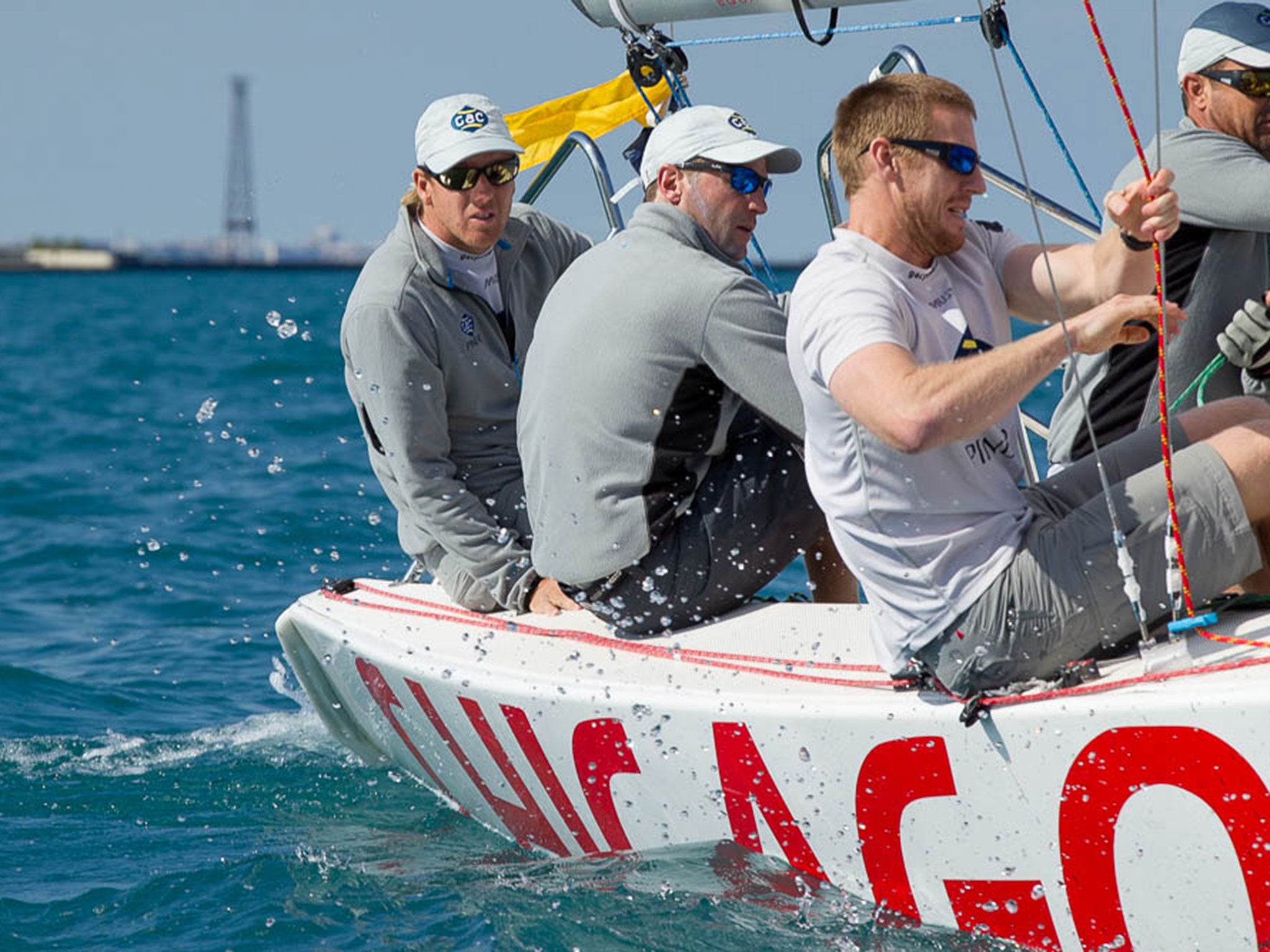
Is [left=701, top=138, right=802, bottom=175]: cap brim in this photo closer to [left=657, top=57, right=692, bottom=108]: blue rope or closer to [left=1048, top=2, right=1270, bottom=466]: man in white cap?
[left=1048, top=2, right=1270, bottom=466]: man in white cap

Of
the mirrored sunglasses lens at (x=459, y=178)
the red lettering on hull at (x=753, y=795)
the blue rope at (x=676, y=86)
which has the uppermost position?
the blue rope at (x=676, y=86)

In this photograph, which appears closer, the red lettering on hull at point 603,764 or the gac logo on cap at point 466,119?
the red lettering on hull at point 603,764

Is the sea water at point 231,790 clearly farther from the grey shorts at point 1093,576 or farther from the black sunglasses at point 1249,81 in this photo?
the black sunglasses at point 1249,81

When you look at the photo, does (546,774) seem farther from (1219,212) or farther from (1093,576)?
(1219,212)

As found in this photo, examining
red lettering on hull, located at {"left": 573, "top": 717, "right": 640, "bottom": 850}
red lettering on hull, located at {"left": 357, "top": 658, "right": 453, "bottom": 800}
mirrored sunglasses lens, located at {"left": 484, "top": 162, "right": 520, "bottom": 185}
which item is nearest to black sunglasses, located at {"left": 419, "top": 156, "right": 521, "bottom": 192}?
mirrored sunglasses lens, located at {"left": 484, "top": 162, "right": 520, "bottom": 185}

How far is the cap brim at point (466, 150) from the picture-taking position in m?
4.23

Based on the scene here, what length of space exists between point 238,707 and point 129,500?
5981 mm

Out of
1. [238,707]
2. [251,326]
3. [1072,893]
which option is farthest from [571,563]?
[251,326]

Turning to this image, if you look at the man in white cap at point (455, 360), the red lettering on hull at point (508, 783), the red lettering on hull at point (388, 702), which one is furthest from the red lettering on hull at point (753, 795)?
the red lettering on hull at point (388, 702)

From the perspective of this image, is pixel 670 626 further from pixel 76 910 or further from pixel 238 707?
pixel 238 707

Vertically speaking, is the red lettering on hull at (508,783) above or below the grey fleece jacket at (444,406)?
below

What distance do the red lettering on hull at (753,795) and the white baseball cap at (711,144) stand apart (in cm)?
117

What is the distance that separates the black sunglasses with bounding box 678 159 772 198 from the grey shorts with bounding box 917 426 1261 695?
3.36 feet

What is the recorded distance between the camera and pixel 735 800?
338 cm
